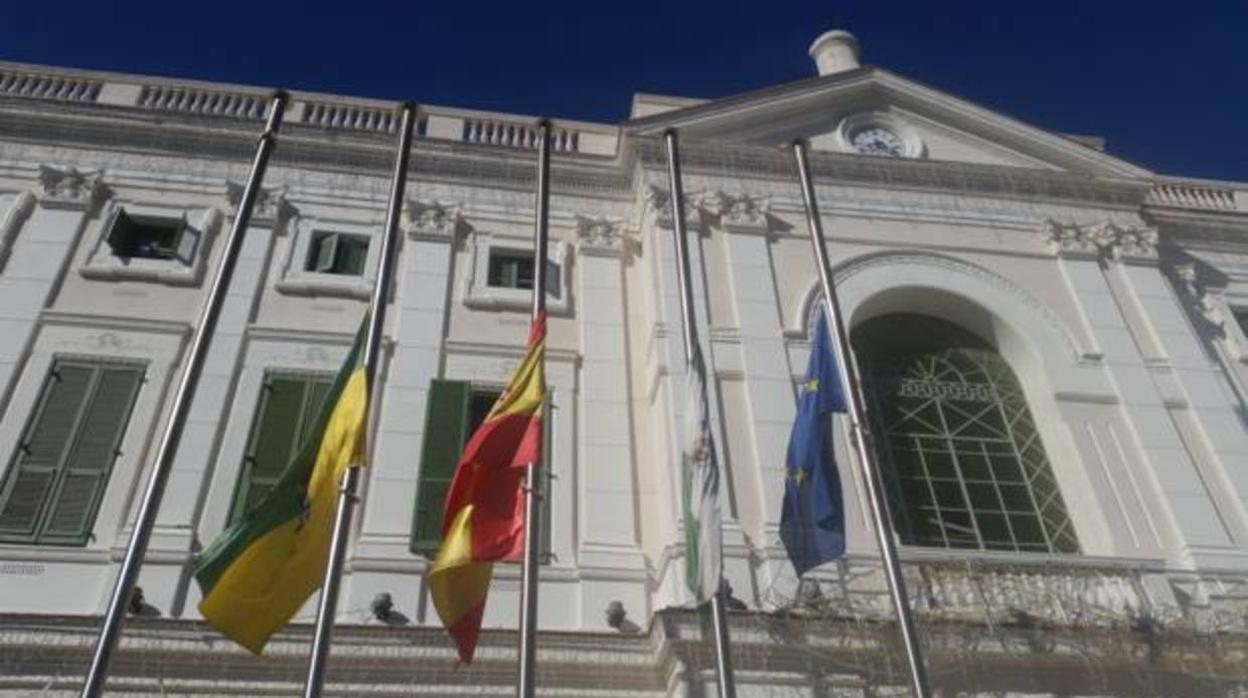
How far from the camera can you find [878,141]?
15.9 m

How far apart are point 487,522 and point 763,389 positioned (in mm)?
4486

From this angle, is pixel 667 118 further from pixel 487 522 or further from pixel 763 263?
pixel 487 522

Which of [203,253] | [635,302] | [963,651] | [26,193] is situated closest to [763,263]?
[635,302]

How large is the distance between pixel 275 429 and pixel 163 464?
392cm

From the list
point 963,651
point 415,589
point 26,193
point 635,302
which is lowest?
point 963,651

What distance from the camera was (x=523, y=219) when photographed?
14.7m

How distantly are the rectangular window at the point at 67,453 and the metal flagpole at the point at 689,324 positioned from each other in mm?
5939

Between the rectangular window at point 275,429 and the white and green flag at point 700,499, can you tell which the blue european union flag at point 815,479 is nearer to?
the white and green flag at point 700,499

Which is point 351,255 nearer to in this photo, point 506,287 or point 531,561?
point 506,287

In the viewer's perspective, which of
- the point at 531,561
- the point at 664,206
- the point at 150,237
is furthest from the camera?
the point at 664,206

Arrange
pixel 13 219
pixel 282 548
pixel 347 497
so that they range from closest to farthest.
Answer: pixel 347 497 < pixel 282 548 < pixel 13 219

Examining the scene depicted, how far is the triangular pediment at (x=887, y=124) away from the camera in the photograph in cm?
1547

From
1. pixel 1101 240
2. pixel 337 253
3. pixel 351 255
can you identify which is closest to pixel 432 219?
pixel 351 255

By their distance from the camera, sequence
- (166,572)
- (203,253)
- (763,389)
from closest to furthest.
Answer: (166,572)
(763,389)
(203,253)
